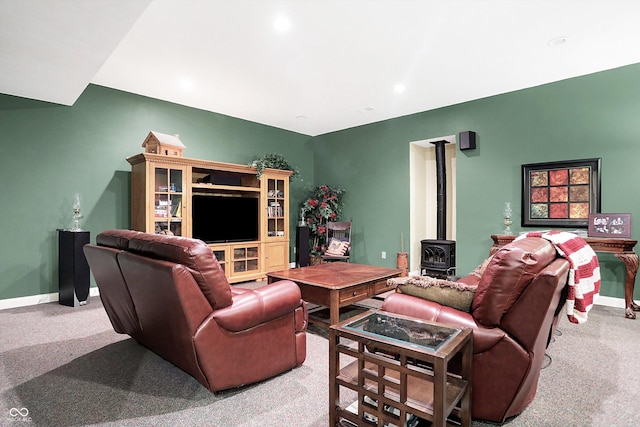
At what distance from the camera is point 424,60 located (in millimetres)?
3635

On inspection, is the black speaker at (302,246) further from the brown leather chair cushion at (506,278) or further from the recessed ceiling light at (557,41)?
the brown leather chair cushion at (506,278)

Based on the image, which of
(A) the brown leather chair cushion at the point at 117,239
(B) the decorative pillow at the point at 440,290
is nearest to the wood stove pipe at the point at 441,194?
(B) the decorative pillow at the point at 440,290

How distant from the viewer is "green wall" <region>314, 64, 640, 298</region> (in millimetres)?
3812

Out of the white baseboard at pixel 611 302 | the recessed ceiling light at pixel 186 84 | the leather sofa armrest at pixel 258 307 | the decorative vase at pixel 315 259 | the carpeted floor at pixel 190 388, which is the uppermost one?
the recessed ceiling light at pixel 186 84

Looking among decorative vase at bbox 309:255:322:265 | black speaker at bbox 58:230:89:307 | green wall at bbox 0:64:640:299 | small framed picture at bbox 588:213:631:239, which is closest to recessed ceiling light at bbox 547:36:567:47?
green wall at bbox 0:64:640:299

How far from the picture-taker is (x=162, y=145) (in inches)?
173

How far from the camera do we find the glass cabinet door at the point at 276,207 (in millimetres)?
5621

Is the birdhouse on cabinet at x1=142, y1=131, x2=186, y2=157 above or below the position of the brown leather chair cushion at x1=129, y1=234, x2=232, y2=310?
above

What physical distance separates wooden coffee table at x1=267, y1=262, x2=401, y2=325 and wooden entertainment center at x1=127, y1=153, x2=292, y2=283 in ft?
6.21

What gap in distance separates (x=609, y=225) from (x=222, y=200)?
482 centimetres

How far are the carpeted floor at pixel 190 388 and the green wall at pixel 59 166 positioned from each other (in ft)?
4.32

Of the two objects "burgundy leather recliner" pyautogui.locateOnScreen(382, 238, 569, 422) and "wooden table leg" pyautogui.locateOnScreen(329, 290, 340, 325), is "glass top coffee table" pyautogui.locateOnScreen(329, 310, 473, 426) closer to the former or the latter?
"burgundy leather recliner" pyautogui.locateOnScreen(382, 238, 569, 422)

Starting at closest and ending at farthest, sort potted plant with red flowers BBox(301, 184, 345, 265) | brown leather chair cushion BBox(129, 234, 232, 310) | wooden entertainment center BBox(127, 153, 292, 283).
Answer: brown leather chair cushion BBox(129, 234, 232, 310), wooden entertainment center BBox(127, 153, 292, 283), potted plant with red flowers BBox(301, 184, 345, 265)

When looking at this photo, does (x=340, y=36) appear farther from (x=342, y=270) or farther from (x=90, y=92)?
(x=90, y=92)
